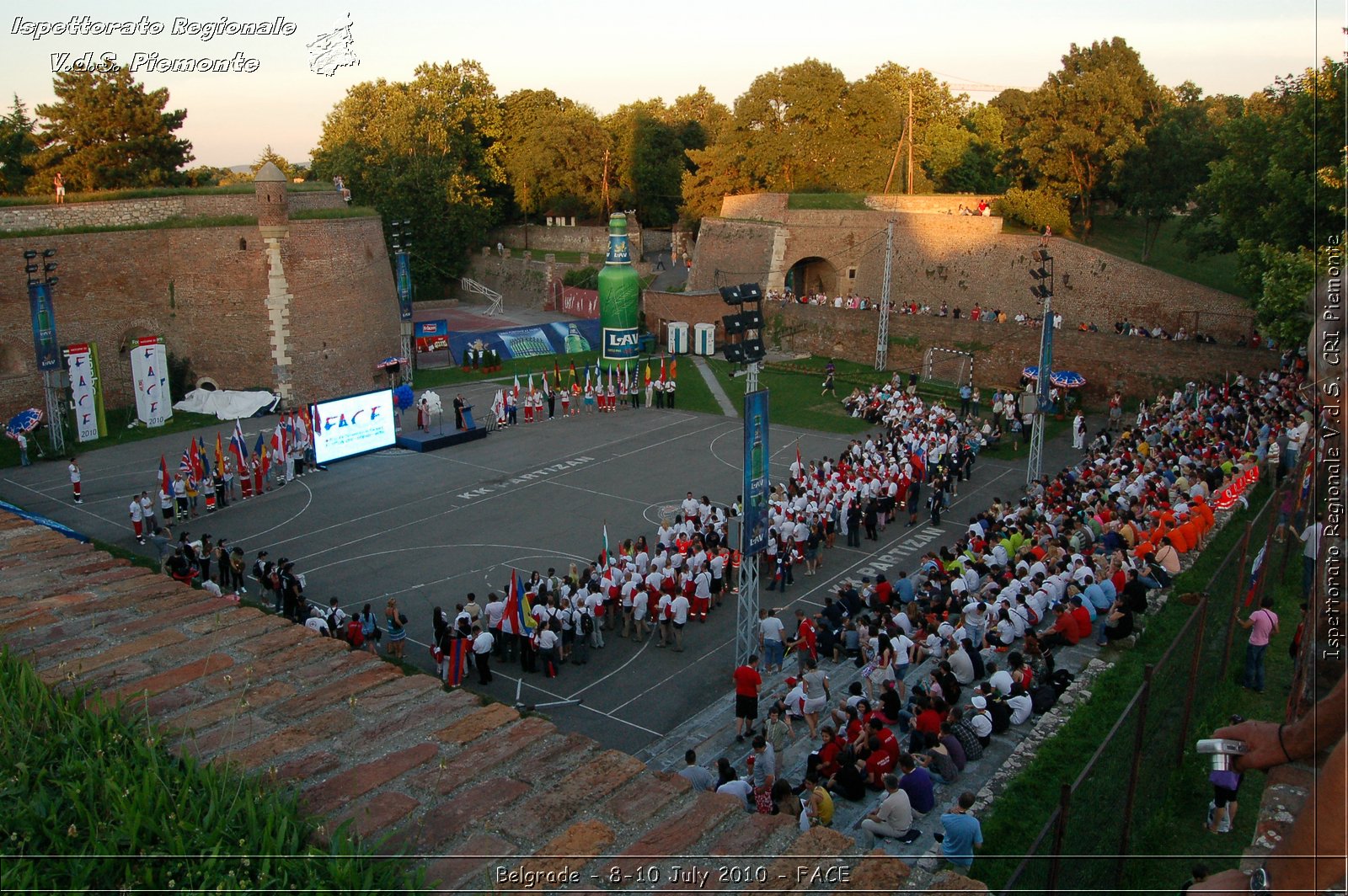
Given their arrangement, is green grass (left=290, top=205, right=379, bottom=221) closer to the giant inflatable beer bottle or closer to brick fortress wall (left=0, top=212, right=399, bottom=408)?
brick fortress wall (left=0, top=212, right=399, bottom=408)

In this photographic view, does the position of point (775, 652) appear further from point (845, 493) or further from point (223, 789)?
point (223, 789)

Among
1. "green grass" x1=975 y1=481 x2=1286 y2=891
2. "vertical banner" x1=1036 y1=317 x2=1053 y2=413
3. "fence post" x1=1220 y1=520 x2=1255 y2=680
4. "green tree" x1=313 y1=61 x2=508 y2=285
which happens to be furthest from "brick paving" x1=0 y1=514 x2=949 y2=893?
"green tree" x1=313 y1=61 x2=508 y2=285

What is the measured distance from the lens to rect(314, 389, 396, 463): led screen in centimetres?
2759

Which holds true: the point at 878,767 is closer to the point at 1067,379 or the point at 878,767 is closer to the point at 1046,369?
the point at 1046,369

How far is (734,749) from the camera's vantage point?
13.2m

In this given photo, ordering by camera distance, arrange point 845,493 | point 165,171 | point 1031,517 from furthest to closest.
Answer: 1. point 165,171
2. point 845,493
3. point 1031,517

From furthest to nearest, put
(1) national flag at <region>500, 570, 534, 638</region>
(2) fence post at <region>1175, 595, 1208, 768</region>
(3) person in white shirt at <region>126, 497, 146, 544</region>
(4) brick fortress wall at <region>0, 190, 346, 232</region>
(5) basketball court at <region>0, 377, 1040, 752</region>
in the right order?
(4) brick fortress wall at <region>0, 190, 346, 232</region> → (3) person in white shirt at <region>126, 497, 146, 544</region> → (5) basketball court at <region>0, 377, 1040, 752</region> → (1) national flag at <region>500, 570, 534, 638</region> → (2) fence post at <region>1175, 595, 1208, 768</region>

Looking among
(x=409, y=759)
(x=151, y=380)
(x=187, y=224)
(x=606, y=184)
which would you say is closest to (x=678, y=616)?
(x=409, y=759)

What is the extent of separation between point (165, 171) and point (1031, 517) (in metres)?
44.1

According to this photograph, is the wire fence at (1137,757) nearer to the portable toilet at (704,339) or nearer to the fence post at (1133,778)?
the fence post at (1133,778)

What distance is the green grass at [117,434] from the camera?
1166 inches

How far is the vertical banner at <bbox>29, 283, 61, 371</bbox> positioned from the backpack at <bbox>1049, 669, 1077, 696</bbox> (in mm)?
29157

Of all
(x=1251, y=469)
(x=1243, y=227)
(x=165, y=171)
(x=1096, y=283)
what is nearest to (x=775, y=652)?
(x=1251, y=469)

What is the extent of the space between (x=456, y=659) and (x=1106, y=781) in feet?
33.4
